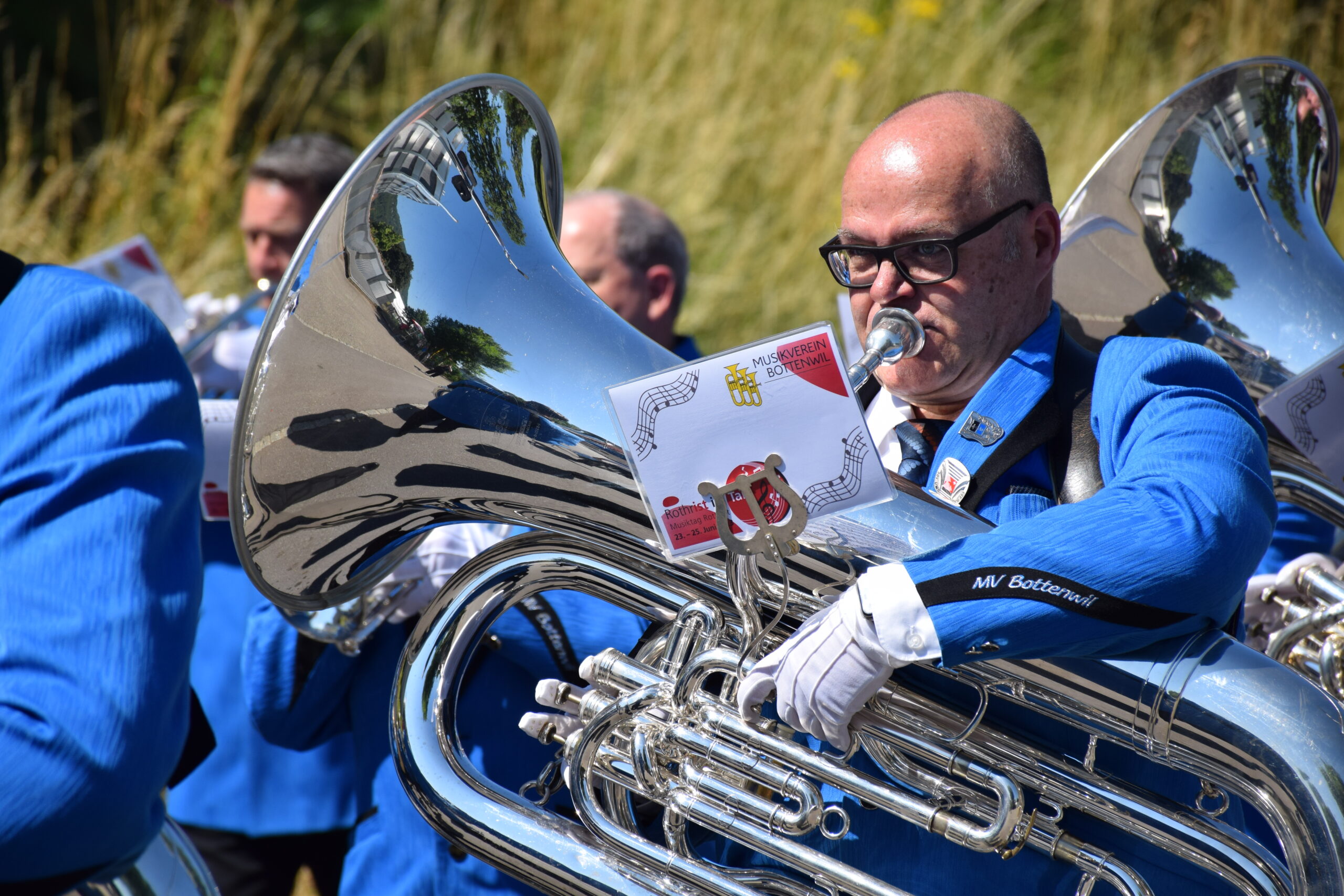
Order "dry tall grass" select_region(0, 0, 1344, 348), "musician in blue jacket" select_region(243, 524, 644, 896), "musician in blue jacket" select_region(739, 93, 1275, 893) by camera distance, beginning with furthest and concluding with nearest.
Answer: "dry tall grass" select_region(0, 0, 1344, 348) → "musician in blue jacket" select_region(243, 524, 644, 896) → "musician in blue jacket" select_region(739, 93, 1275, 893)

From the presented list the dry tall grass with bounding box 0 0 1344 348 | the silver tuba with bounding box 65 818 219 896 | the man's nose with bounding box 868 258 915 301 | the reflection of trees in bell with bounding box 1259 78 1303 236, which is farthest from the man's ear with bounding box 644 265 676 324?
the dry tall grass with bounding box 0 0 1344 348

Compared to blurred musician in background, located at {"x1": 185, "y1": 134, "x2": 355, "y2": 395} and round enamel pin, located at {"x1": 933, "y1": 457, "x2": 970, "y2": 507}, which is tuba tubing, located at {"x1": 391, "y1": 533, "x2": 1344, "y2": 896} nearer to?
round enamel pin, located at {"x1": 933, "y1": 457, "x2": 970, "y2": 507}

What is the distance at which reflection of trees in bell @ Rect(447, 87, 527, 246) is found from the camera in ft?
5.51

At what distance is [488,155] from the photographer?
173 centimetres

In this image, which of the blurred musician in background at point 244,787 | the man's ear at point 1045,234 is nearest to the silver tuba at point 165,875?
the blurred musician in background at point 244,787

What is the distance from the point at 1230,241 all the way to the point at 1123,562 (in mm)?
1205

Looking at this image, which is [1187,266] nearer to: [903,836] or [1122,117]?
[903,836]

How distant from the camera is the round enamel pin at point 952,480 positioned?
65.3 inches

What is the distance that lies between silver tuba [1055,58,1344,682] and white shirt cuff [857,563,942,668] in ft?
3.35

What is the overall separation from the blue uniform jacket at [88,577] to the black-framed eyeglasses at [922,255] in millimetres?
1013

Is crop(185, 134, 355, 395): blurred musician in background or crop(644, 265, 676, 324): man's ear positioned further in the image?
crop(185, 134, 355, 395): blurred musician in background

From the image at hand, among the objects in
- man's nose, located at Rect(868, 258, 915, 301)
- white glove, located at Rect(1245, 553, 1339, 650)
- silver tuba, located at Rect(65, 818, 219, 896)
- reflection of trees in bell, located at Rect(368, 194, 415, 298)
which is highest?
man's nose, located at Rect(868, 258, 915, 301)

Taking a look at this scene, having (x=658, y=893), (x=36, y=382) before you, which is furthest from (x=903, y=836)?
(x=36, y=382)

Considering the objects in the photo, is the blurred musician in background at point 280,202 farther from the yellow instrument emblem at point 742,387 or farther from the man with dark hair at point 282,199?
the yellow instrument emblem at point 742,387
